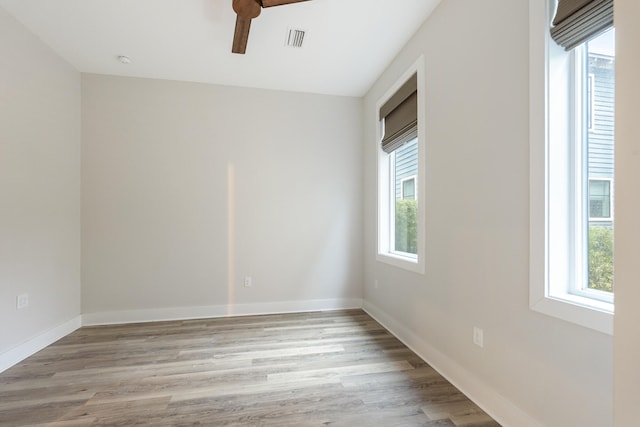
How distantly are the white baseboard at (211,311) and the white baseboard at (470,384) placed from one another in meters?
1.09

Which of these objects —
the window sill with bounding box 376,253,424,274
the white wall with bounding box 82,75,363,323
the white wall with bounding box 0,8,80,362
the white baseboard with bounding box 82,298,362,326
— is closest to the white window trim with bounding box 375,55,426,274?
the window sill with bounding box 376,253,424,274

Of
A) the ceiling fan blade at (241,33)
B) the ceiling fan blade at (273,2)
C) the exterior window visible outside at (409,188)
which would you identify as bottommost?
the exterior window visible outside at (409,188)

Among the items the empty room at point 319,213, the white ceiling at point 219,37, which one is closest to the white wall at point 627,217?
the empty room at point 319,213

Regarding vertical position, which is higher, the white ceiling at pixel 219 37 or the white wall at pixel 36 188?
the white ceiling at pixel 219 37

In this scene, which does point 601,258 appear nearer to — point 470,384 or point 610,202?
point 610,202

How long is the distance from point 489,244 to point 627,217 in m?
1.28

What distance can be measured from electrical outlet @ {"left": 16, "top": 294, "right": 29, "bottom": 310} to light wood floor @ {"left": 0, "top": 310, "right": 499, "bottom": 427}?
44cm

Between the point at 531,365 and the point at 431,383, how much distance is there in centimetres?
75

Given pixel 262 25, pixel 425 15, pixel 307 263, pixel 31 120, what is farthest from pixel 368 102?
pixel 31 120

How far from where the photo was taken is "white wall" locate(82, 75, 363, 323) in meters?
3.35

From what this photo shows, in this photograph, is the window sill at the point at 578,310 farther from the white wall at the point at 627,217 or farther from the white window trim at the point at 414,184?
the white window trim at the point at 414,184

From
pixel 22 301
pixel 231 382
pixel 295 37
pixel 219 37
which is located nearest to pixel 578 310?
pixel 231 382

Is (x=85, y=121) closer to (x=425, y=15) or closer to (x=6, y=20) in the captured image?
(x=6, y=20)

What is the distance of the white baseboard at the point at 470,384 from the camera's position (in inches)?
62.8
